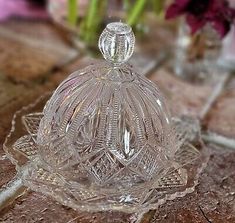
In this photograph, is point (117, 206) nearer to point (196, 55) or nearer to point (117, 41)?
point (117, 41)

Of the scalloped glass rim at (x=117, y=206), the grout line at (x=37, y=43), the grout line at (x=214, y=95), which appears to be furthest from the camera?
the grout line at (x=37, y=43)

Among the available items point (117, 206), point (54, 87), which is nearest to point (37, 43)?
point (54, 87)

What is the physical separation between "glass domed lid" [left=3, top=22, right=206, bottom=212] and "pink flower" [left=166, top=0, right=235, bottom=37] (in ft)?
0.68

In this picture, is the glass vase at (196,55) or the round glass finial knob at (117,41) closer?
the round glass finial knob at (117,41)

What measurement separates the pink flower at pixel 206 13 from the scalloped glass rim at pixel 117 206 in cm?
17

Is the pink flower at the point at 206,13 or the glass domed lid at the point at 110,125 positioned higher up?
the pink flower at the point at 206,13

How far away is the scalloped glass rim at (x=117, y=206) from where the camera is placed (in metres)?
0.57

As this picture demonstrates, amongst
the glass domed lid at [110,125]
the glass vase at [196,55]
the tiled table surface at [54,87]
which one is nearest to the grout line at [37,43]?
the tiled table surface at [54,87]

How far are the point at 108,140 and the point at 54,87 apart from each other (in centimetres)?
22

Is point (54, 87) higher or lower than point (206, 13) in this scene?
lower

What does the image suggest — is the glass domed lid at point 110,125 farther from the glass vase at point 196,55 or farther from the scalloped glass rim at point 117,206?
the glass vase at point 196,55

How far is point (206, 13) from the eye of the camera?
82cm

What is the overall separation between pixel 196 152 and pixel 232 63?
31cm

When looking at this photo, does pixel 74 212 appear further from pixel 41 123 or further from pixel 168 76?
pixel 168 76
